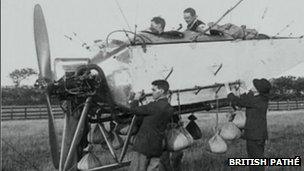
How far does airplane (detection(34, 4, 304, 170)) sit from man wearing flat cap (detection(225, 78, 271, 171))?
297 millimetres

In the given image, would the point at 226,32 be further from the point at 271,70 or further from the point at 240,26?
the point at 271,70

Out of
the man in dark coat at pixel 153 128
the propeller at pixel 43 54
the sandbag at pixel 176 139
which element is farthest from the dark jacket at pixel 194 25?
Answer: the propeller at pixel 43 54

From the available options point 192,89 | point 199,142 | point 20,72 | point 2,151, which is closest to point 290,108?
point 199,142

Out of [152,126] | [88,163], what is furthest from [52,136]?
[152,126]

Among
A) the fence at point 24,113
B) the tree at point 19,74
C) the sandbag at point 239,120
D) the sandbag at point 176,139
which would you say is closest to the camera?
the sandbag at point 176,139

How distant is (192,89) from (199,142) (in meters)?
9.02

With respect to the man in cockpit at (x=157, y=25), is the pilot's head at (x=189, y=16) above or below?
above

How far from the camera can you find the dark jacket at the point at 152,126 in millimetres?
8359

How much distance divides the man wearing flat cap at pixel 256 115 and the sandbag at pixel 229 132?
56cm

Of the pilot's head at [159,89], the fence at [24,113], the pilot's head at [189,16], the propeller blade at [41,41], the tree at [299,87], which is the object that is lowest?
the tree at [299,87]

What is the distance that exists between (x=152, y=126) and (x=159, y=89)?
0.69m

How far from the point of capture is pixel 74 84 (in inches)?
342

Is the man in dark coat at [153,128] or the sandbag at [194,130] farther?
the sandbag at [194,130]

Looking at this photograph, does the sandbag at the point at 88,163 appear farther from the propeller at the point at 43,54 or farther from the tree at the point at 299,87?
the tree at the point at 299,87
